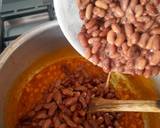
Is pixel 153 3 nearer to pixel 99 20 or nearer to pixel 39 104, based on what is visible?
pixel 99 20

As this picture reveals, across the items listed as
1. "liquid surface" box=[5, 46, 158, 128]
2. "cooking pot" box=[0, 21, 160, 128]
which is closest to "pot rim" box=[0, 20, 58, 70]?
"cooking pot" box=[0, 21, 160, 128]

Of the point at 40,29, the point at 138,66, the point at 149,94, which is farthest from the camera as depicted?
the point at 149,94

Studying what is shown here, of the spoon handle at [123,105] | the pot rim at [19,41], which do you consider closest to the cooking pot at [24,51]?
the pot rim at [19,41]

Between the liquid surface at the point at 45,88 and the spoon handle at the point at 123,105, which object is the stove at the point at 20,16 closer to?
the liquid surface at the point at 45,88

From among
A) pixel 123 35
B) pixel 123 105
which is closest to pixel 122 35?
pixel 123 35

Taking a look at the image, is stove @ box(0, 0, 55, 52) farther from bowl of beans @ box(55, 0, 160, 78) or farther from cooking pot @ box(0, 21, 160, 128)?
bowl of beans @ box(55, 0, 160, 78)

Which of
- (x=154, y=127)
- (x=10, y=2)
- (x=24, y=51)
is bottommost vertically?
(x=154, y=127)

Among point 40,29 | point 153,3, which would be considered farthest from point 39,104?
point 153,3
